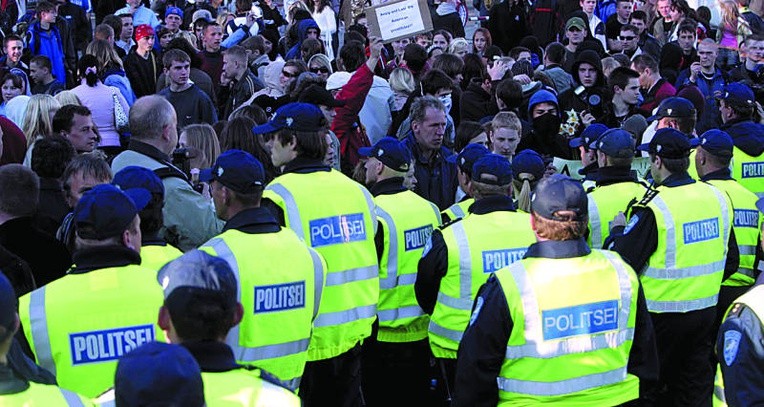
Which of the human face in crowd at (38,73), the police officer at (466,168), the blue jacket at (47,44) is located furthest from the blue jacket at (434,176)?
the blue jacket at (47,44)

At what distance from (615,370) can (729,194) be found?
127 inches

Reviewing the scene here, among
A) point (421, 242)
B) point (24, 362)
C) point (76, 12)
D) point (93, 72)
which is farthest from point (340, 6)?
point (24, 362)

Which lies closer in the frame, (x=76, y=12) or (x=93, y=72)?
(x=93, y=72)

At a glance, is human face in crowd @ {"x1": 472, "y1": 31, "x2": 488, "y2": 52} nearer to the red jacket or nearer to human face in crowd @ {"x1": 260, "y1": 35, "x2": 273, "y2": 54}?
human face in crowd @ {"x1": 260, "y1": 35, "x2": 273, "y2": 54}

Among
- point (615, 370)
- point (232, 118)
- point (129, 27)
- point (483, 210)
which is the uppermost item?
point (129, 27)

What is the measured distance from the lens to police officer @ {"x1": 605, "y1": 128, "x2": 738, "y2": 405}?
665cm

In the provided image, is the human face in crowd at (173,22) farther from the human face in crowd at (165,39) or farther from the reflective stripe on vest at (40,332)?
the reflective stripe on vest at (40,332)

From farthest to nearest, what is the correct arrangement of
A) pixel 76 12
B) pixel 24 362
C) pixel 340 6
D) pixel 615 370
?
pixel 340 6 < pixel 76 12 < pixel 615 370 < pixel 24 362

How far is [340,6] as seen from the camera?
18.5 metres

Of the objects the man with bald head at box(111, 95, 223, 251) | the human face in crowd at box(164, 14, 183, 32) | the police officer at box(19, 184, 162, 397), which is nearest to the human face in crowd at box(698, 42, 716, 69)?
the human face in crowd at box(164, 14, 183, 32)

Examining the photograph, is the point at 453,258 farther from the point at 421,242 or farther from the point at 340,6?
the point at 340,6

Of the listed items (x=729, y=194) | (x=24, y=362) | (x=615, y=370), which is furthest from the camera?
(x=729, y=194)

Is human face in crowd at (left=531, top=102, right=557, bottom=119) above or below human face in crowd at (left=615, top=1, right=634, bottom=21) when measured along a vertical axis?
below

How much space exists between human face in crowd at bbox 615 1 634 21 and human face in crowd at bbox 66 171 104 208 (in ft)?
38.3
